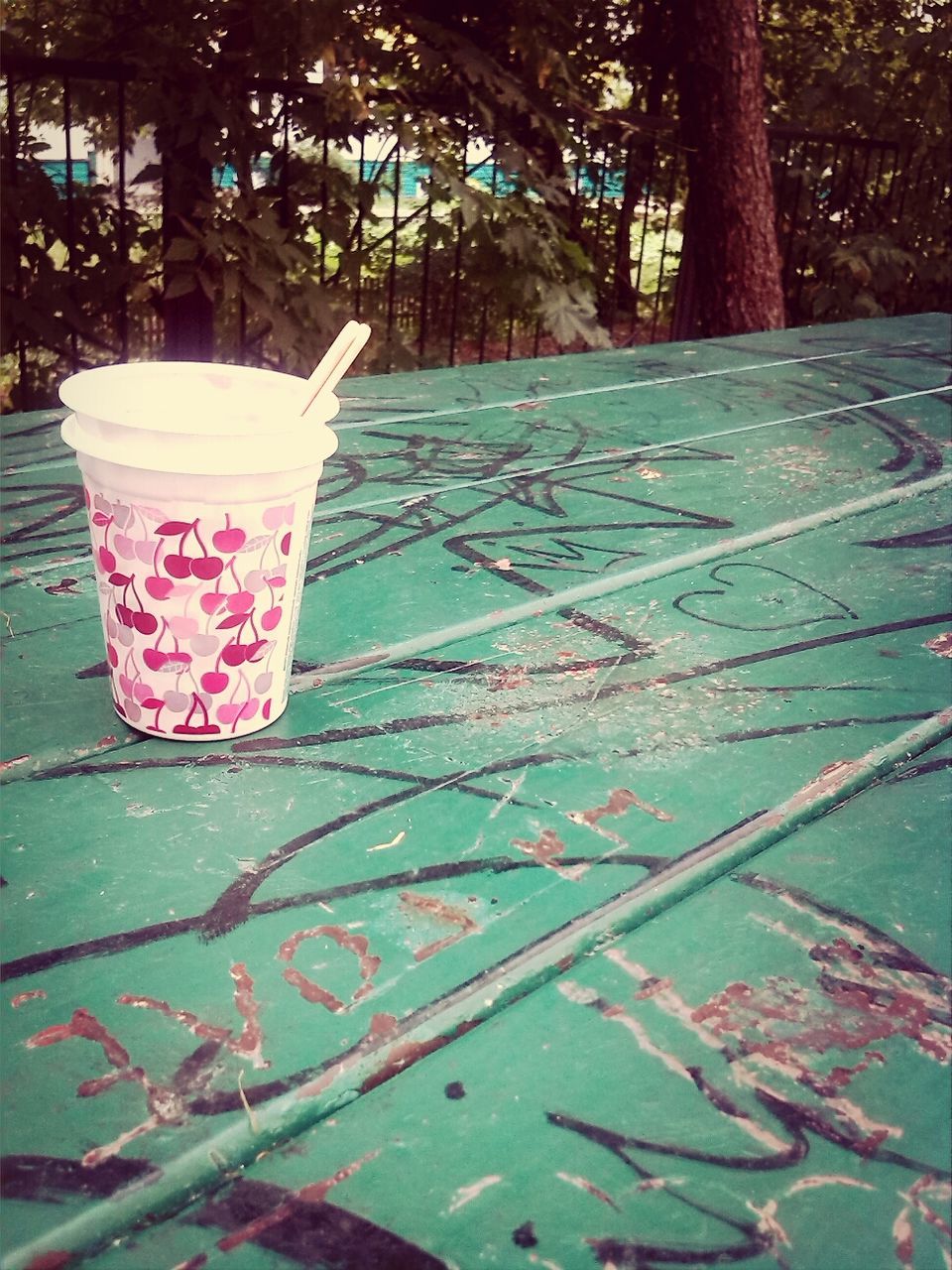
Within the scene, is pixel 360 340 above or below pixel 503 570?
above

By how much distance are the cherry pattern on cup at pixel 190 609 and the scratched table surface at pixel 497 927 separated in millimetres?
29

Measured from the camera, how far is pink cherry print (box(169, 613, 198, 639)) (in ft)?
2.09

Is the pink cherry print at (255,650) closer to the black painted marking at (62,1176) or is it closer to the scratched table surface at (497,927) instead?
the scratched table surface at (497,927)

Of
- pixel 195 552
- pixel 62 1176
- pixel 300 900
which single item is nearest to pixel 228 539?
pixel 195 552

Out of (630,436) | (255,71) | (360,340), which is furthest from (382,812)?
(255,71)

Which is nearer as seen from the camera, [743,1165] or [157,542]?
[743,1165]

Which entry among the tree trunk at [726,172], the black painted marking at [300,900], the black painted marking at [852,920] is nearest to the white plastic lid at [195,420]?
the black painted marking at [300,900]

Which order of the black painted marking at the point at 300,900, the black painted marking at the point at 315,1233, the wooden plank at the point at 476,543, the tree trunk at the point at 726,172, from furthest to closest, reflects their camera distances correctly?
the tree trunk at the point at 726,172
the wooden plank at the point at 476,543
the black painted marking at the point at 300,900
the black painted marking at the point at 315,1233

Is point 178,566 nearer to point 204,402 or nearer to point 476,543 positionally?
point 204,402

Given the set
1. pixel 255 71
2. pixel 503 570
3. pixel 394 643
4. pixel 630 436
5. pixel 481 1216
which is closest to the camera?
pixel 481 1216

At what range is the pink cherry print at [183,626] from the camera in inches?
25.1

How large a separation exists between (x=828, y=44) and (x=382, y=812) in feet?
20.6

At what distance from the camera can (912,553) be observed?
1.05 m

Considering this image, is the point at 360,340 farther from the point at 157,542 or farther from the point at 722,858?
the point at 722,858
